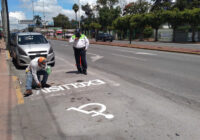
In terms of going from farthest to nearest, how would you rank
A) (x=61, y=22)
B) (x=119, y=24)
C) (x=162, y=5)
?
1. (x=61, y=22)
2. (x=162, y=5)
3. (x=119, y=24)

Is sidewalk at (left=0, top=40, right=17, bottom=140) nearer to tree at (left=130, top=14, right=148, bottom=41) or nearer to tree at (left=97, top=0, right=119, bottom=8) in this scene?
tree at (left=130, top=14, right=148, bottom=41)

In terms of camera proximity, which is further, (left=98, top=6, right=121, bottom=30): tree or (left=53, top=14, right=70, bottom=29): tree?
(left=53, top=14, right=70, bottom=29): tree

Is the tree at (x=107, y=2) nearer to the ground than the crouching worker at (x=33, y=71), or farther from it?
farther from it

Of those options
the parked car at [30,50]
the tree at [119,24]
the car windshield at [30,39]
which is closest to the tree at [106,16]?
the tree at [119,24]

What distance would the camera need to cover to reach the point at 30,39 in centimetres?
1128

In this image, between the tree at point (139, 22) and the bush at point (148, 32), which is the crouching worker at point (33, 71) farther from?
the bush at point (148, 32)

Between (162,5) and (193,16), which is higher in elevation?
(162,5)

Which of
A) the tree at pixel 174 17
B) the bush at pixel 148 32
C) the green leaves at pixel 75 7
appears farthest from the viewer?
the green leaves at pixel 75 7

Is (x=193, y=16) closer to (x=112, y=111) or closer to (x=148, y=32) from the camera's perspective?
(x=148, y=32)

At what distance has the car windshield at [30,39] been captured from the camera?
11.1 meters

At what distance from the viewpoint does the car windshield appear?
11.1 meters

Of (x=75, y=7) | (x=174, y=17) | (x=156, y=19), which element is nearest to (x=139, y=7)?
(x=75, y=7)

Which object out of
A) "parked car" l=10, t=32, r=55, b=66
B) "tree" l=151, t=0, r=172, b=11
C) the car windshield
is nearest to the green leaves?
"tree" l=151, t=0, r=172, b=11

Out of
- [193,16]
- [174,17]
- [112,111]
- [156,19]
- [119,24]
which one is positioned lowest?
[112,111]
